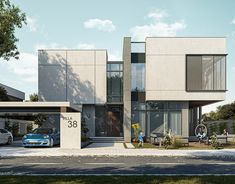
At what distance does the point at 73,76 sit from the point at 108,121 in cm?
554

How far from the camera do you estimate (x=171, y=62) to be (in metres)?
28.0

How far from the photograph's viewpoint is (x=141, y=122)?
95.8 ft

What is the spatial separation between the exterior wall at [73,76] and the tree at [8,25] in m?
3.12

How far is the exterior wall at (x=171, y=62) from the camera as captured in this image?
27.8 metres

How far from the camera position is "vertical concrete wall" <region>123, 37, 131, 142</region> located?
2895 centimetres

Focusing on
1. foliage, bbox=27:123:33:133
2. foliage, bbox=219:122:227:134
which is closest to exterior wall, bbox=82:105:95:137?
foliage, bbox=27:123:33:133

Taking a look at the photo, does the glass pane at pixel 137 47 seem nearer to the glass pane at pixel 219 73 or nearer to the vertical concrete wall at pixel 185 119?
the vertical concrete wall at pixel 185 119

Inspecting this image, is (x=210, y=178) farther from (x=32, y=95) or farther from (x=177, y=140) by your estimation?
(x=32, y=95)

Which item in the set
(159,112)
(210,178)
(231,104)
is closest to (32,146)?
(159,112)

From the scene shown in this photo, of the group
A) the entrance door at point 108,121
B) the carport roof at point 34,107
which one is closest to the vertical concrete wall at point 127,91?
the entrance door at point 108,121

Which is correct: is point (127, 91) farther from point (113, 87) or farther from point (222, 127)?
point (222, 127)

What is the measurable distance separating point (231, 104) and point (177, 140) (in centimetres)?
4897

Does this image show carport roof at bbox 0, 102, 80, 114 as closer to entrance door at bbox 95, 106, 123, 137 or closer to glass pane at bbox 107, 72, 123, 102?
glass pane at bbox 107, 72, 123, 102

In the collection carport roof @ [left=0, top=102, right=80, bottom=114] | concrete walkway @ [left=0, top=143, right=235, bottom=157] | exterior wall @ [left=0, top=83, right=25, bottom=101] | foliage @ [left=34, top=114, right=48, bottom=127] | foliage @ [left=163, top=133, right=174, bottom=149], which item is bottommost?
concrete walkway @ [left=0, top=143, right=235, bottom=157]
